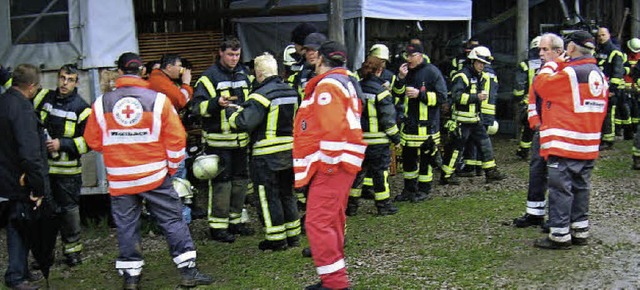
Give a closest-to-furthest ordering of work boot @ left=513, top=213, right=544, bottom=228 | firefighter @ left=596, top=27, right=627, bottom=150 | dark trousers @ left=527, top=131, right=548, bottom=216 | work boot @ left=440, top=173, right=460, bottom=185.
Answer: dark trousers @ left=527, top=131, right=548, bottom=216 → work boot @ left=513, top=213, right=544, bottom=228 → work boot @ left=440, top=173, right=460, bottom=185 → firefighter @ left=596, top=27, right=627, bottom=150

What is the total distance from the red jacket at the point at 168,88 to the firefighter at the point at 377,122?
1.95 metres

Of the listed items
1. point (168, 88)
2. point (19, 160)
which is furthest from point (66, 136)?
point (168, 88)

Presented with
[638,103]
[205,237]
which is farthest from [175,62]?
[638,103]

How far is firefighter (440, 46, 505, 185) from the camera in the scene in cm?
930

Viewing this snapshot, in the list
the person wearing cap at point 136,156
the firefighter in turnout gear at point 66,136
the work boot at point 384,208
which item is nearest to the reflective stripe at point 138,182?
the person wearing cap at point 136,156

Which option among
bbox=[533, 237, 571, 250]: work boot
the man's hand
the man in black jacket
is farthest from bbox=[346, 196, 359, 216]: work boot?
the man in black jacket

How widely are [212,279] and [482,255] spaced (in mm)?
2390

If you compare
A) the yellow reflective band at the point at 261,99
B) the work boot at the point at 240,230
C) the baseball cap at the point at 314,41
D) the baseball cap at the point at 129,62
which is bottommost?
the work boot at the point at 240,230

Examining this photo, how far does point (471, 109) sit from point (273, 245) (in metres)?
3.91

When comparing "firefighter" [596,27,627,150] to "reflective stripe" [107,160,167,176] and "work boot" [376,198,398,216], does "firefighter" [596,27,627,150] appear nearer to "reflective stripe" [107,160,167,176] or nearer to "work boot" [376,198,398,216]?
"work boot" [376,198,398,216]

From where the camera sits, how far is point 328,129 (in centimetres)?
508

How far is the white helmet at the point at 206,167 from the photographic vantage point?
669 cm

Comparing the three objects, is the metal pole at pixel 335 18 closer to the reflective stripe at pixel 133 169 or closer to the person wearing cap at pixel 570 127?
the person wearing cap at pixel 570 127

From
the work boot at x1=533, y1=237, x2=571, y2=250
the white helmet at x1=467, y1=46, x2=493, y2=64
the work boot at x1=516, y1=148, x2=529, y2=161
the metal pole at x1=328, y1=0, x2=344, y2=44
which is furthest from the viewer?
the work boot at x1=516, y1=148, x2=529, y2=161
